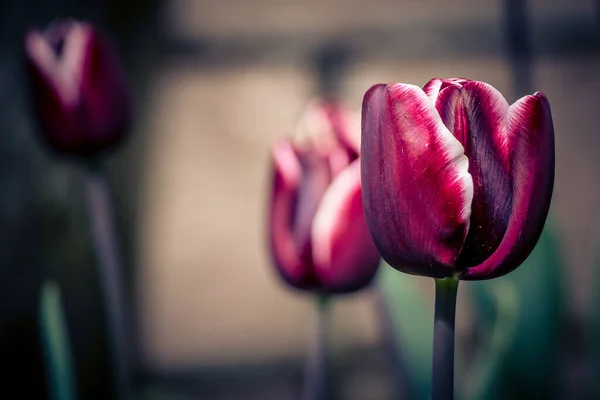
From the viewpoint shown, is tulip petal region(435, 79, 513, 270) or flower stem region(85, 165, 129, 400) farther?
flower stem region(85, 165, 129, 400)

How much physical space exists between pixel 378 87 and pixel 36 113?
1.07ft

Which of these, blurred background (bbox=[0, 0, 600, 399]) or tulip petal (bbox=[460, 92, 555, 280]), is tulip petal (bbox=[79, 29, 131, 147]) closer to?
tulip petal (bbox=[460, 92, 555, 280])

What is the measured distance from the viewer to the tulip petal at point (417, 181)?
230 millimetres

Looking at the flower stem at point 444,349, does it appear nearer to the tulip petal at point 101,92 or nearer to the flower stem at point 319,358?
the flower stem at point 319,358

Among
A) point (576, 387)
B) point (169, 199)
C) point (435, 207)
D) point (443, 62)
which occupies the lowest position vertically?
point (576, 387)

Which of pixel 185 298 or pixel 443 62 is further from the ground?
pixel 443 62

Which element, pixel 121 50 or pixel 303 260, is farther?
pixel 121 50

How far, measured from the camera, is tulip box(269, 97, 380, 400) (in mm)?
375

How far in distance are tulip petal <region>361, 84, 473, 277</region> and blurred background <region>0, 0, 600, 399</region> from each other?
836 mm

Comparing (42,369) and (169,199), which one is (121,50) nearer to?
(169,199)

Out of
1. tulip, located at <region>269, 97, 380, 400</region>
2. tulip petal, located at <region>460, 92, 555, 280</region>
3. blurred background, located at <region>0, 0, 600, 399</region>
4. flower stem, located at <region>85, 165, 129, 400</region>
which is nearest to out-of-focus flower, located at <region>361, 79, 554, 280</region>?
tulip petal, located at <region>460, 92, 555, 280</region>

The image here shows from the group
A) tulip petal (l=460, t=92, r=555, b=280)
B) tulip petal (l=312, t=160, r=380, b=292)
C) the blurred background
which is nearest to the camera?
tulip petal (l=460, t=92, r=555, b=280)

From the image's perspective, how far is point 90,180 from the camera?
0.50 meters

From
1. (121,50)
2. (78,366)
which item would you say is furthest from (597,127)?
(78,366)
